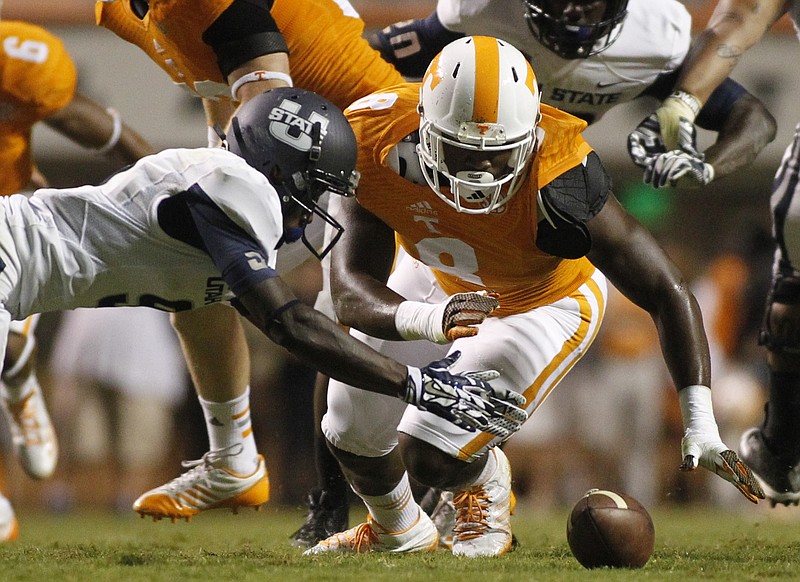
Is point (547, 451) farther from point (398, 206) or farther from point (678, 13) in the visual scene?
point (398, 206)

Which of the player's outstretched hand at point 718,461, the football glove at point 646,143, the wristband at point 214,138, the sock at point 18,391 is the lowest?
the sock at point 18,391

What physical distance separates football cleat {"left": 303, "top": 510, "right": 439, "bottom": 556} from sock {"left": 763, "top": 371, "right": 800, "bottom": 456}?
1.77m

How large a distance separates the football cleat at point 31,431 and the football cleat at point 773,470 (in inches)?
140

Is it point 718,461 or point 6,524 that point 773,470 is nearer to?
point 718,461

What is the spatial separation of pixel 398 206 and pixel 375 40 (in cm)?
148

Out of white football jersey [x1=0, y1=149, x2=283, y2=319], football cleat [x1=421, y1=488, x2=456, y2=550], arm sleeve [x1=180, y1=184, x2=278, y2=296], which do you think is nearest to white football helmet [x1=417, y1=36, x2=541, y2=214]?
white football jersey [x1=0, y1=149, x2=283, y2=319]


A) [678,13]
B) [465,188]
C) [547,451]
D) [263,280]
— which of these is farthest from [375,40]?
[547,451]

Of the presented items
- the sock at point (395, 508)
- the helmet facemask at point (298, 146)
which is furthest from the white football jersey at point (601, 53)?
the sock at point (395, 508)

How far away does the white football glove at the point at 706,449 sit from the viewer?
3.89m

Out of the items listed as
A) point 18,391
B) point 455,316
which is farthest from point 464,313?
point 18,391

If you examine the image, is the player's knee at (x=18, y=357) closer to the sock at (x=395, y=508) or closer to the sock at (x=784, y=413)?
the sock at (x=395, y=508)

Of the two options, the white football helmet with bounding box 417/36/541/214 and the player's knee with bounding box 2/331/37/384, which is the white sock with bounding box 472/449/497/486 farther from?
the player's knee with bounding box 2/331/37/384

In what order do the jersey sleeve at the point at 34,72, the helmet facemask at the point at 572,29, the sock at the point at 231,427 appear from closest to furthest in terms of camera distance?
the helmet facemask at the point at 572,29 < the sock at the point at 231,427 < the jersey sleeve at the point at 34,72

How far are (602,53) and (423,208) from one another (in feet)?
4.52
